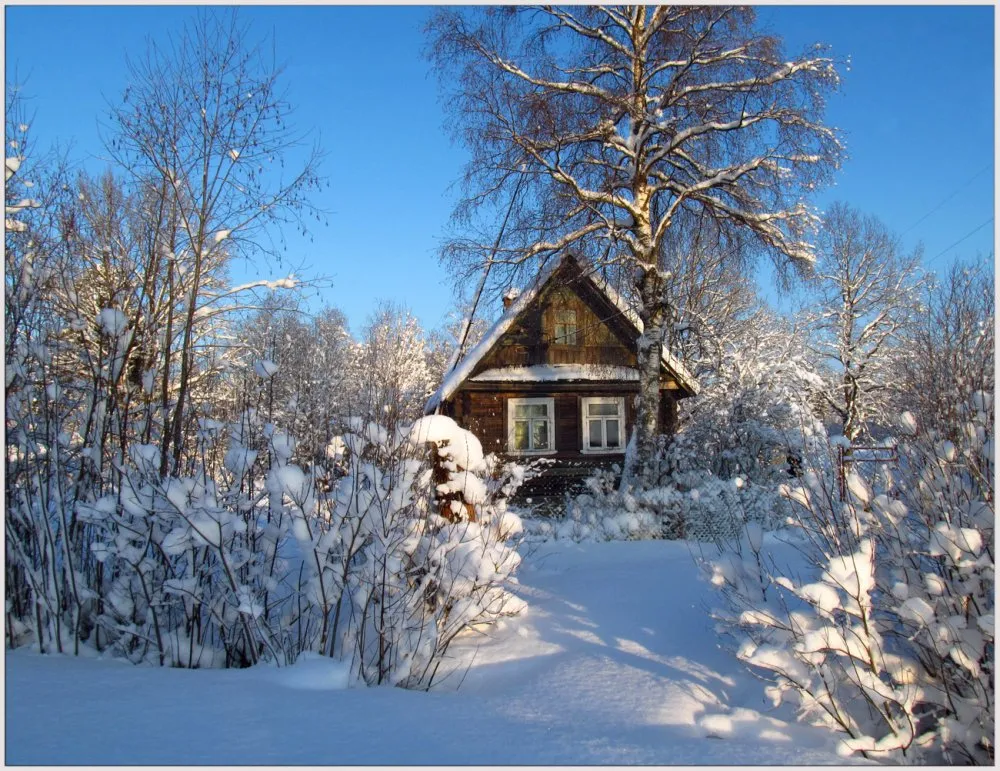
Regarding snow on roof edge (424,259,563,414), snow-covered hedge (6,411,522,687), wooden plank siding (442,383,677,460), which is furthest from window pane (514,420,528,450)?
snow-covered hedge (6,411,522,687)

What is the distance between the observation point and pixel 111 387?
165 inches

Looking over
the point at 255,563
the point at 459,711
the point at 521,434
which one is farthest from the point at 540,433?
the point at 459,711

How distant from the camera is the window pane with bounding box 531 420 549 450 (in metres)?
15.3

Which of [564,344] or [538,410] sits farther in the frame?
[538,410]

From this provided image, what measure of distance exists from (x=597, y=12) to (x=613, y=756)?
35.2 ft

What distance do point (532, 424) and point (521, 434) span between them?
36 centimetres

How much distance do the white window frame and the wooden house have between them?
0.08 feet

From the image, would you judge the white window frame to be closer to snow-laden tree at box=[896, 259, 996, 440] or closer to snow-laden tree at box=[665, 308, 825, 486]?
snow-laden tree at box=[665, 308, 825, 486]

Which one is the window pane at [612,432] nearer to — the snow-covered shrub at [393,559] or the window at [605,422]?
the window at [605,422]

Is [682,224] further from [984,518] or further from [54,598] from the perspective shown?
[54,598]

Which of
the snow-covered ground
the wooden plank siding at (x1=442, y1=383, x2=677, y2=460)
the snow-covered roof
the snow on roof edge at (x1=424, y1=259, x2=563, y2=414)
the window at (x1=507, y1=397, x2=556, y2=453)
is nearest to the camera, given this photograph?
the snow-covered ground

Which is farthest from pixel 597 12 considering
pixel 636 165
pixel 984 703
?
pixel 984 703

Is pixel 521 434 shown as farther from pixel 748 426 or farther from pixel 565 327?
pixel 748 426

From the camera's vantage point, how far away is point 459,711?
3.07m
